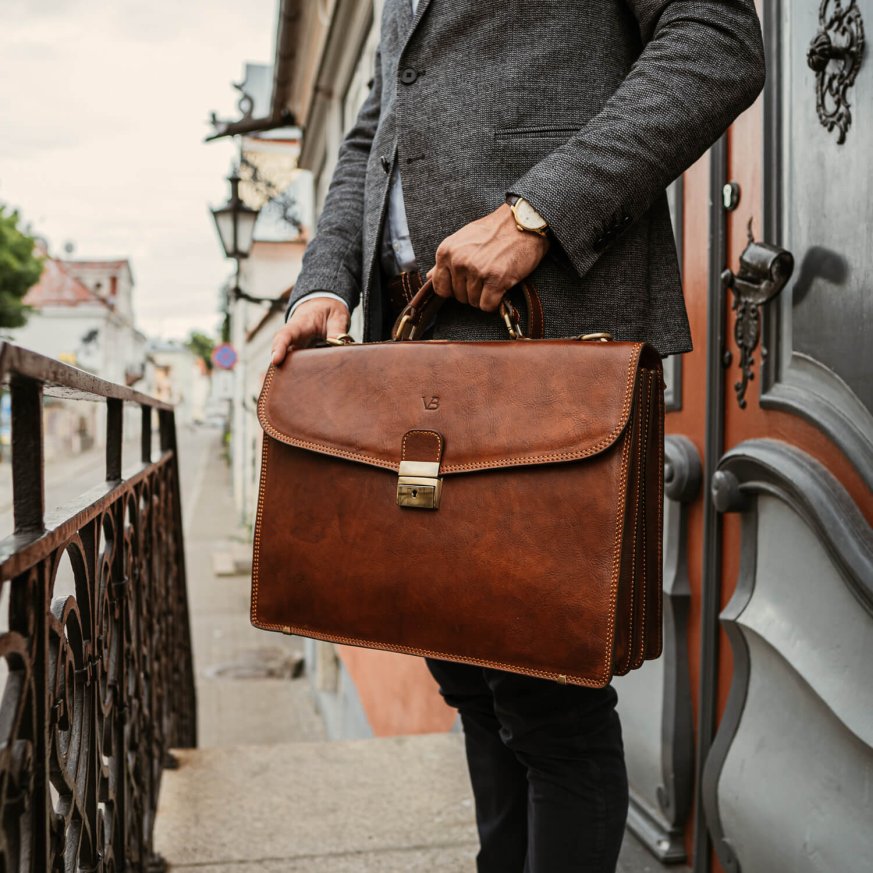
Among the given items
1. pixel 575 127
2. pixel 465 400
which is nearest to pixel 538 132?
pixel 575 127

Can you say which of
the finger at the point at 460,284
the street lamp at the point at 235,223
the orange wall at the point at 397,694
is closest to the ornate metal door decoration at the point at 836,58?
the finger at the point at 460,284

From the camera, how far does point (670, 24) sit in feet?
4.25

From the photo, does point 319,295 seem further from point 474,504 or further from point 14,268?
point 14,268

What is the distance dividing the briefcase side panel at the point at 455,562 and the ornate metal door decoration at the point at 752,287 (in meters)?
0.78

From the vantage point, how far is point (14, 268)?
37688mm

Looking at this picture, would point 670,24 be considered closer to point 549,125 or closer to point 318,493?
point 549,125

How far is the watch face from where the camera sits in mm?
1260

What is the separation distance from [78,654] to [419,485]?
0.55 m

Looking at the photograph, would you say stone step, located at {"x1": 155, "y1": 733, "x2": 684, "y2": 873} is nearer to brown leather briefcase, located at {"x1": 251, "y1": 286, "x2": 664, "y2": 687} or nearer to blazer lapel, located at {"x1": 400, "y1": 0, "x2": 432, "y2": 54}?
brown leather briefcase, located at {"x1": 251, "y1": 286, "x2": 664, "y2": 687}

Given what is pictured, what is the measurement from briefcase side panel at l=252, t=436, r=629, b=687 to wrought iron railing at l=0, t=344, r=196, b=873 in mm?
277

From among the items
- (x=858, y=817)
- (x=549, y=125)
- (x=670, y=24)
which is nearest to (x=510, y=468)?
(x=549, y=125)

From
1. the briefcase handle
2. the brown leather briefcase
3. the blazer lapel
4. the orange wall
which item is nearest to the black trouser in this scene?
the brown leather briefcase

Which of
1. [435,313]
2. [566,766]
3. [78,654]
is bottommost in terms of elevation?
[566,766]

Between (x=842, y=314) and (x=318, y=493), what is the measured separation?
91 cm
